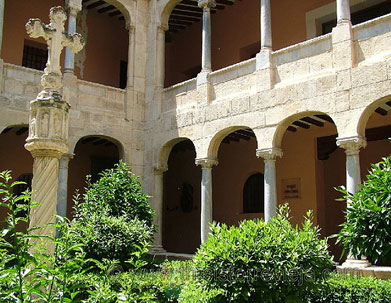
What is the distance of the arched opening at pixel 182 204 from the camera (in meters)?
15.8

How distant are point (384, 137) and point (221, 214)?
18.6 ft

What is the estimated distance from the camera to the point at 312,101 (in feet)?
29.9

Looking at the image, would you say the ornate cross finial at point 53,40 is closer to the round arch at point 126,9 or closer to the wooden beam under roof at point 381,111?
the round arch at point 126,9

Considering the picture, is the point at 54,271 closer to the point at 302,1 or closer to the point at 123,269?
the point at 123,269

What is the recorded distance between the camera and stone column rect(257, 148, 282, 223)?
9.52 metres

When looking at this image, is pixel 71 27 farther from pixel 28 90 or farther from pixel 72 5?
pixel 28 90

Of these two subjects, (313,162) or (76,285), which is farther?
(313,162)

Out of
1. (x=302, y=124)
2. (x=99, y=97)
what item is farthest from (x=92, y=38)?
(x=302, y=124)

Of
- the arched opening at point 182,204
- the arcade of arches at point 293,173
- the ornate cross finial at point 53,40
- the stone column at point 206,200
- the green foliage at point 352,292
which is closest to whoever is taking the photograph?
the green foliage at point 352,292

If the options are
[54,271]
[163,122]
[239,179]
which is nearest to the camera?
[54,271]

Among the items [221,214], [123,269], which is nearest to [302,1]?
[221,214]

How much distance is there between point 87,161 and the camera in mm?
15039

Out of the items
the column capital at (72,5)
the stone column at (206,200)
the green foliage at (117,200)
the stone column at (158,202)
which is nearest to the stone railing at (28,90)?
the column capital at (72,5)

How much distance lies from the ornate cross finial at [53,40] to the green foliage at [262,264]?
296 centimetres
